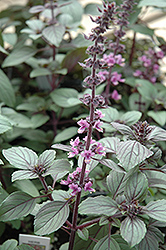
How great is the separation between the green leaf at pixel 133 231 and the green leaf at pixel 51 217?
121 millimetres

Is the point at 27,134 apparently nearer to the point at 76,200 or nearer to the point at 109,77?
Result: the point at 109,77

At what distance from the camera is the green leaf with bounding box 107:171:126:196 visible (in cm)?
61

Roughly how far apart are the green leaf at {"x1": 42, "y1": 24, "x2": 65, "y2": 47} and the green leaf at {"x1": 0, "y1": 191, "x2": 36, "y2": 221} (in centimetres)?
59

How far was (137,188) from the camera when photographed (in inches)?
22.0

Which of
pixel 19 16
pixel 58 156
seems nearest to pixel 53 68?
pixel 58 156

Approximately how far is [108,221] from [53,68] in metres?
0.74

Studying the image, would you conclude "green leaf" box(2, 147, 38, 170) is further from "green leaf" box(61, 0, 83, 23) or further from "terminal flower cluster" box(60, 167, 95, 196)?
"green leaf" box(61, 0, 83, 23)

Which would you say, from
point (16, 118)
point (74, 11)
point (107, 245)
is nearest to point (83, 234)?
point (107, 245)

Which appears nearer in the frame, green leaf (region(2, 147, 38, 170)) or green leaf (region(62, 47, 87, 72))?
green leaf (region(2, 147, 38, 170))

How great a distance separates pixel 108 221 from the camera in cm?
56

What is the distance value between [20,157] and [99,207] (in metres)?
0.21

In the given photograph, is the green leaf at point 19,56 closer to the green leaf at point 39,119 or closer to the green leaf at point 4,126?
the green leaf at point 39,119

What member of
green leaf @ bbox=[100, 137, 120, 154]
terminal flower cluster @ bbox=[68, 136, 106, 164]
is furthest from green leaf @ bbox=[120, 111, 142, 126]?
terminal flower cluster @ bbox=[68, 136, 106, 164]

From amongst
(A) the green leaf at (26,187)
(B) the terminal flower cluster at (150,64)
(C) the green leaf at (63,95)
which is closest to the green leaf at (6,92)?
(C) the green leaf at (63,95)
